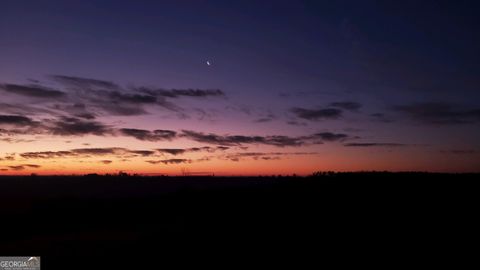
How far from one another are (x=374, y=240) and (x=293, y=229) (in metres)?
4.84

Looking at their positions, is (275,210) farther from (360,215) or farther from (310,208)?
A: (360,215)

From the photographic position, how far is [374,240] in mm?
20594

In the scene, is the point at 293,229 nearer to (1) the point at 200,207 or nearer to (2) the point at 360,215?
(2) the point at 360,215

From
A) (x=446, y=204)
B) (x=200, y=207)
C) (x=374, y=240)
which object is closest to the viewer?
(x=374, y=240)

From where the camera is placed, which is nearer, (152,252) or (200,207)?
(152,252)

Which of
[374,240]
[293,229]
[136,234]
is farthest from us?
[136,234]

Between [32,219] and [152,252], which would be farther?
[32,219]

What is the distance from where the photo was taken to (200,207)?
134ft

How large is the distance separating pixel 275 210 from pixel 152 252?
53.3 ft

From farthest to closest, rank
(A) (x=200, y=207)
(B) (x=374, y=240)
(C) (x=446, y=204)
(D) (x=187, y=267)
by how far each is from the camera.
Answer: (A) (x=200, y=207)
(C) (x=446, y=204)
(B) (x=374, y=240)
(D) (x=187, y=267)

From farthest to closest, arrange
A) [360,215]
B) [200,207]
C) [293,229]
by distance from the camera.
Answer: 1. [200,207]
2. [360,215]
3. [293,229]

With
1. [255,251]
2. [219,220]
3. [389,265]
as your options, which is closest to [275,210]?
[219,220]

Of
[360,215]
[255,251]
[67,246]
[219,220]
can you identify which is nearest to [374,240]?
[255,251]

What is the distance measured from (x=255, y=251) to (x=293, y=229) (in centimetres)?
586
